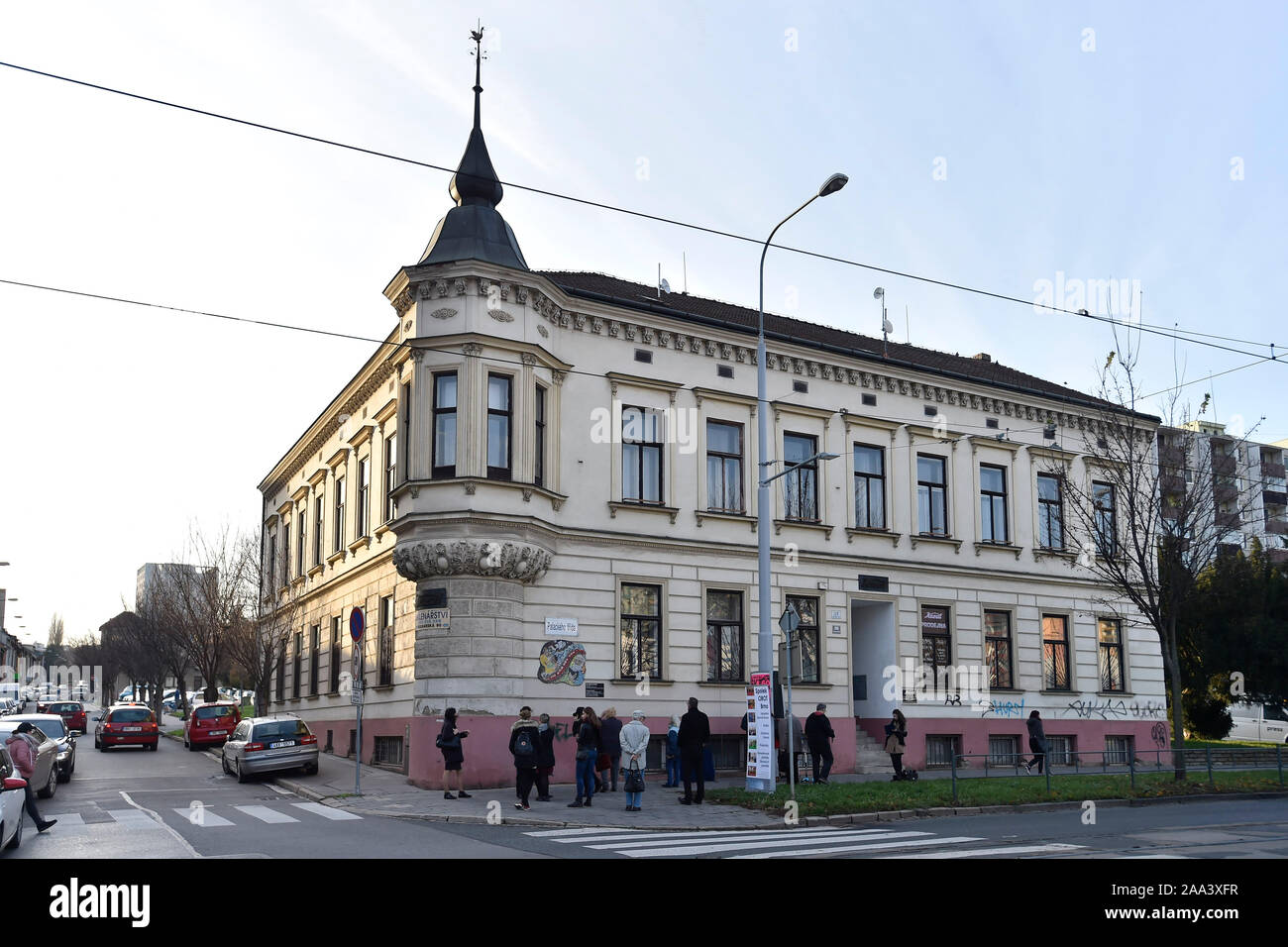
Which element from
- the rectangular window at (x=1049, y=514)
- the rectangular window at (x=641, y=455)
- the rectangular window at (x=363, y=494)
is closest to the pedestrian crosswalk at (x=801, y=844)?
the rectangular window at (x=641, y=455)

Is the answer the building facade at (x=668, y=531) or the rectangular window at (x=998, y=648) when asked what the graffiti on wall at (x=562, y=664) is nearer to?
the building facade at (x=668, y=531)

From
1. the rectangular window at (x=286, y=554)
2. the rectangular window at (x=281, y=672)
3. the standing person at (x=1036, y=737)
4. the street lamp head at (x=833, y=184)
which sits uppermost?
the street lamp head at (x=833, y=184)

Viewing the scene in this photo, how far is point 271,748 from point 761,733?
478 inches

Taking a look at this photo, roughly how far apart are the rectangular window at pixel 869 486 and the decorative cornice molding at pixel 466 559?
10.9m

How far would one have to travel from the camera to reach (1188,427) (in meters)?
33.7

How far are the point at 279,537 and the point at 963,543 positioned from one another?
88.3 feet

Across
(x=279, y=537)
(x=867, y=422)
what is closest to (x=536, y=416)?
(x=867, y=422)

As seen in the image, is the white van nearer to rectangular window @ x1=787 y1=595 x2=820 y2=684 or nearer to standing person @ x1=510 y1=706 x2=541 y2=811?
rectangular window @ x1=787 y1=595 x2=820 y2=684

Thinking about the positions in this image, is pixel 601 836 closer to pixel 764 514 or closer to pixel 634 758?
pixel 634 758

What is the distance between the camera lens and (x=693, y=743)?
69.2ft

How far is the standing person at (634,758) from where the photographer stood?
20.0 meters
